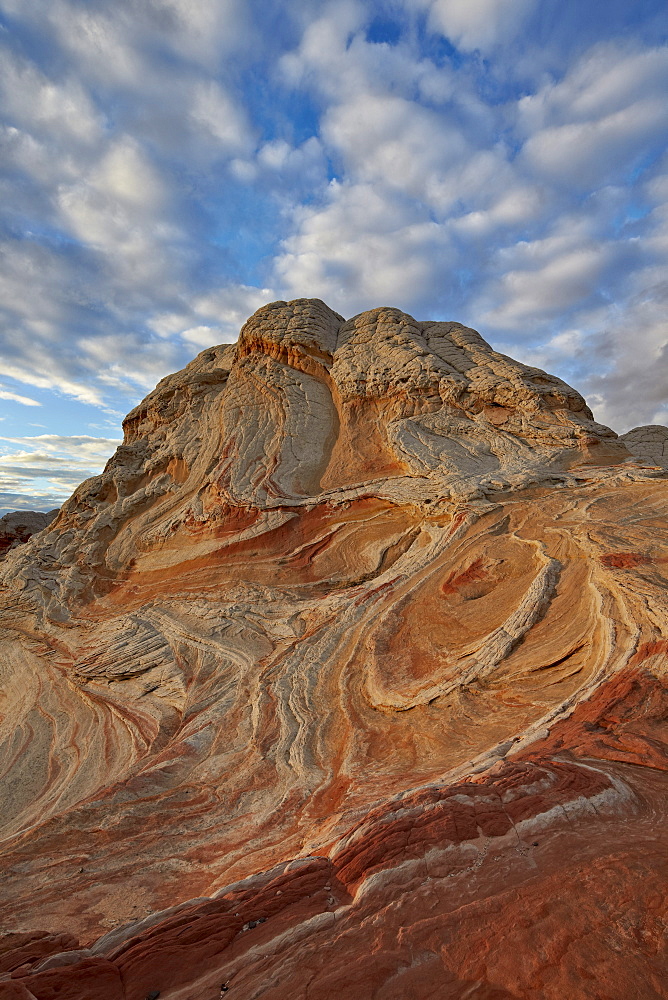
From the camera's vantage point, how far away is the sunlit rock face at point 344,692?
230cm

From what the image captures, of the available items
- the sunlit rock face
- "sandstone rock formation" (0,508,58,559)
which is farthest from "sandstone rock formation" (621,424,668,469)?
"sandstone rock formation" (0,508,58,559)

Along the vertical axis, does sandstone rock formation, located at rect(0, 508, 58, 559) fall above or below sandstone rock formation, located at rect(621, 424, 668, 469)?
below

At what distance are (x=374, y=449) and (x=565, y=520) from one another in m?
6.43

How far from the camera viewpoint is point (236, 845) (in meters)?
4.24

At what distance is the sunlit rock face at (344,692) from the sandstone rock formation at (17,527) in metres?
14.2

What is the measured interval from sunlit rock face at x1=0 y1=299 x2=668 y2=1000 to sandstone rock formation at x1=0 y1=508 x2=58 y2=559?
1419 cm

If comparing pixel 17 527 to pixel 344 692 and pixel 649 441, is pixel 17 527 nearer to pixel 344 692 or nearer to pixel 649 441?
pixel 344 692

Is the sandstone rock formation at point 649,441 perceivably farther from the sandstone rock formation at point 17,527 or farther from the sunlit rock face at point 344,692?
the sandstone rock formation at point 17,527

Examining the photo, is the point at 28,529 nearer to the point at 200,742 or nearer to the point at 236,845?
the point at 200,742

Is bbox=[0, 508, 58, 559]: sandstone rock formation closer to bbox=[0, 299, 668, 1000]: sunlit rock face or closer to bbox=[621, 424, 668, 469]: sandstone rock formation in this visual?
bbox=[0, 299, 668, 1000]: sunlit rock face

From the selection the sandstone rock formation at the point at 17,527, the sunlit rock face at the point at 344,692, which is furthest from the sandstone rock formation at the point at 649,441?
the sandstone rock formation at the point at 17,527

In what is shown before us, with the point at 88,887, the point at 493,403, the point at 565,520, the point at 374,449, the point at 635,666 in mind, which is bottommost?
the point at 88,887

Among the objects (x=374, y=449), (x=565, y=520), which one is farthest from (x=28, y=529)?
(x=565, y=520)

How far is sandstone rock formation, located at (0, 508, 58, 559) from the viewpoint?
2847 centimetres
